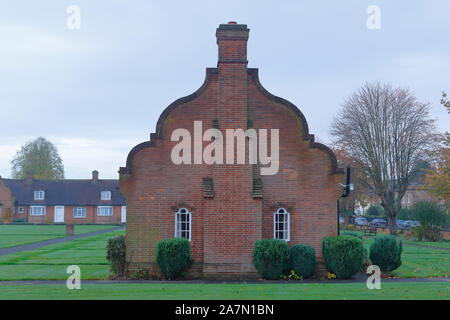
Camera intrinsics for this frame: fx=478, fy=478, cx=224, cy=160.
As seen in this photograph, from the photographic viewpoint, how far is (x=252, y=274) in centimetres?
1702

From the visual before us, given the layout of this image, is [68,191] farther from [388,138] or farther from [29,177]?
[388,138]

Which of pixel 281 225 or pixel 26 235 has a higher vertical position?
pixel 281 225

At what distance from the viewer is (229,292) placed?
12836 millimetres

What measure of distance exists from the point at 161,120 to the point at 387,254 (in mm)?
10096

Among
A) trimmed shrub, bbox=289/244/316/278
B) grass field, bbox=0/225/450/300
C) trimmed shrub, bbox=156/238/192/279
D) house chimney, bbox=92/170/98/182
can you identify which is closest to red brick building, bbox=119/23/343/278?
trimmed shrub, bbox=156/238/192/279

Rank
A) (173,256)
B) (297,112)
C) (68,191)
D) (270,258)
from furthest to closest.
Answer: (68,191), (297,112), (173,256), (270,258)

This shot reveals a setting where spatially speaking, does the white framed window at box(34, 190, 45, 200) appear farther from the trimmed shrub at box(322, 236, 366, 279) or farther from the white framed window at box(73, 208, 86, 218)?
the trimmed shrub at box(322, 236, 366, 279)

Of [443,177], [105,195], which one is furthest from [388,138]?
[105,195]

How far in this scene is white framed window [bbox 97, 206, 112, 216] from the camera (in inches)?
2763

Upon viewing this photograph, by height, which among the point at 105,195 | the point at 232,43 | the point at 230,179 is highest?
the point at 232,43

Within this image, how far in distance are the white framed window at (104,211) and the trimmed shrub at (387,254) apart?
185 feet

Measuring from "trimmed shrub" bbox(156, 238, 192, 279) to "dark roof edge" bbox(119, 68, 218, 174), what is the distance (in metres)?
3.11

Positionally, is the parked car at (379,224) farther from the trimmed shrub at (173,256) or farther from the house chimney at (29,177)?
the house chimney at (29,177)
